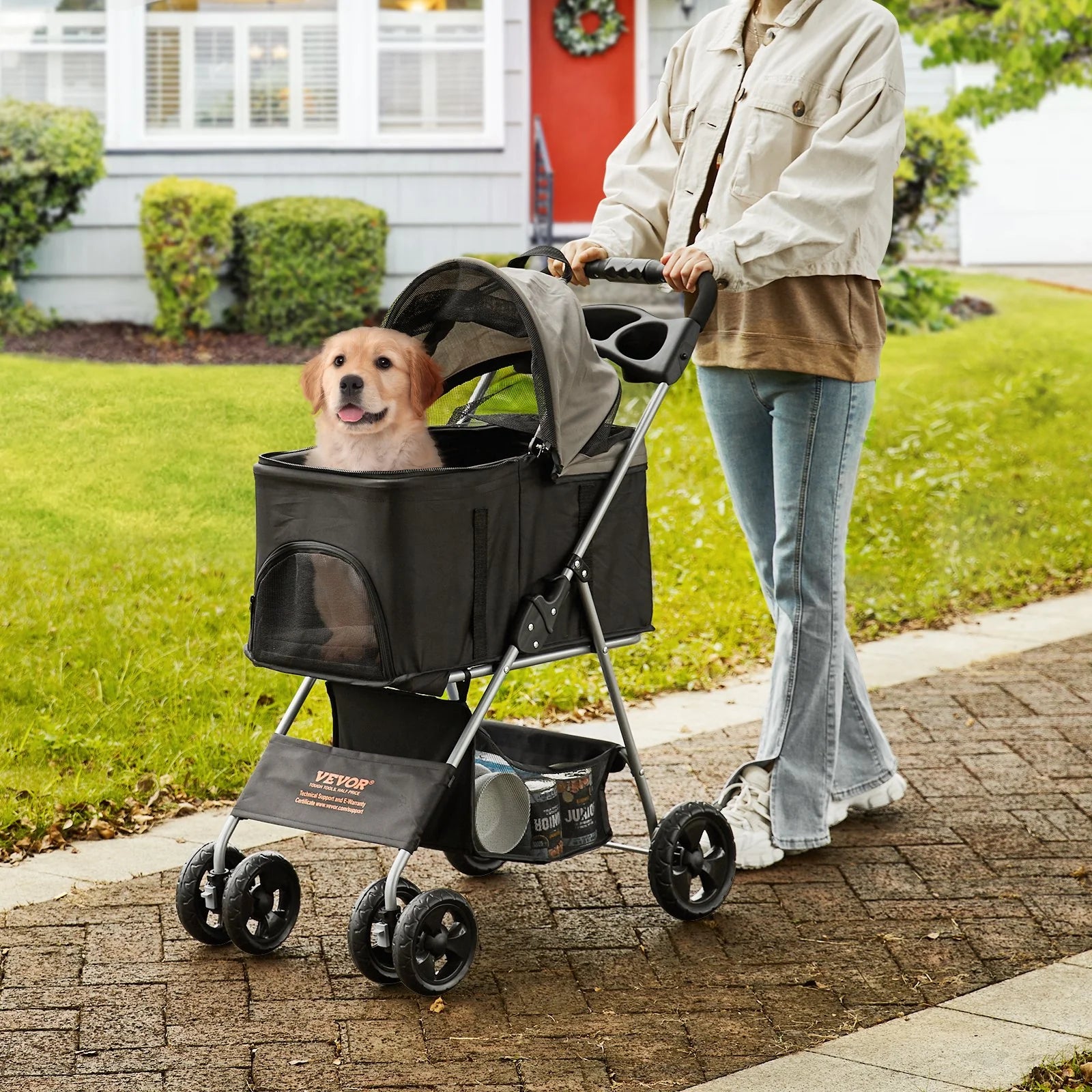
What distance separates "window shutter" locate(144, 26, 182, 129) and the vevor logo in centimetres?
711

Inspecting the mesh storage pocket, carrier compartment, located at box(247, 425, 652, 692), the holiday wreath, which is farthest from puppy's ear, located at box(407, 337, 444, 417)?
the holiday wreath

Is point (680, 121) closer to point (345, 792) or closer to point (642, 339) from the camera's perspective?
point (642, 339)

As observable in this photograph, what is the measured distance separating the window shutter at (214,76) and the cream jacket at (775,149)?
6.30 m

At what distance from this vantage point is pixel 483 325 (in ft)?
11.4

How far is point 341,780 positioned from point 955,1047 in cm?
131

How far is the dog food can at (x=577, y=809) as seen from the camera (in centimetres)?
340

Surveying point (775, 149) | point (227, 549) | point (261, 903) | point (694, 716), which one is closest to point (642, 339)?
point (775, 149)

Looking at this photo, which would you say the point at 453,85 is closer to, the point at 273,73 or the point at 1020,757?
the point at 273,73

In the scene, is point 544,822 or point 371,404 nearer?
point 371,404

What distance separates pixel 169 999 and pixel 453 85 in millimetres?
7643

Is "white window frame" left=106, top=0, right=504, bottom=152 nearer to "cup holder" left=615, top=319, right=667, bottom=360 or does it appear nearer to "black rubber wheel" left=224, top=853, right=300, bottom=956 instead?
"cup holder" left=615, top=319, right=667, bottom=360

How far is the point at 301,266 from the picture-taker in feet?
30.6

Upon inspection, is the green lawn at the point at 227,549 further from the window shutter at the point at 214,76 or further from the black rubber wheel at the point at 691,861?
the window shutter at the point at 214,76

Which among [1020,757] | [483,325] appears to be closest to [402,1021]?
[483,325]
